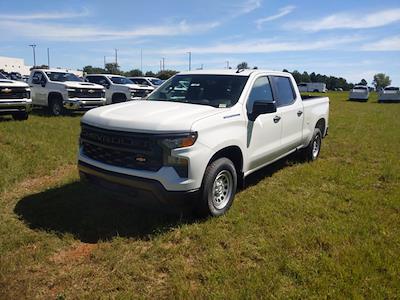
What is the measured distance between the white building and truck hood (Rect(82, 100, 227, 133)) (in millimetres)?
98801

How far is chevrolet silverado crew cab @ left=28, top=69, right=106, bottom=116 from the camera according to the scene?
46.1 ft

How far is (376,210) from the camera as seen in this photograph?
5.21m

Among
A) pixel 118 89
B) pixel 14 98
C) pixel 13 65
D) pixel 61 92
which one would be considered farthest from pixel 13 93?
pixel 13 65

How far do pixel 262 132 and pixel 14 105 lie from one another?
8746 mm

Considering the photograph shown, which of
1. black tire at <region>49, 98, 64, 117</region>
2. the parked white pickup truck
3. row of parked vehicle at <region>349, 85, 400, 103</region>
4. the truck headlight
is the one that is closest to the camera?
the truck headlight

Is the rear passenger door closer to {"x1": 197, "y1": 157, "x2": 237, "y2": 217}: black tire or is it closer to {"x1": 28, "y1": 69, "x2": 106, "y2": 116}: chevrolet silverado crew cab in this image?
{"x1": 197, "y1": 157, "x2": 237, "y2": 217}: black tire

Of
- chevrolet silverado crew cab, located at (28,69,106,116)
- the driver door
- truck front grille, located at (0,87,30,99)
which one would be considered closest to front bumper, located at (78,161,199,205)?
the driver door

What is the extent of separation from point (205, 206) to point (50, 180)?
3.02m

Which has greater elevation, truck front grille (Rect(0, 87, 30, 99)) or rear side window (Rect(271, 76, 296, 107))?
rear side window (Rect(271, 76, 296, 107))

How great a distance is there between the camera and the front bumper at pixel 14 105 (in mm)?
11211

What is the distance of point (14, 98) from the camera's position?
11492 millimetres

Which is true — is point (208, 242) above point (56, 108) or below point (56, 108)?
below

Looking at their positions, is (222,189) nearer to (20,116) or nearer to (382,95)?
(20,116)

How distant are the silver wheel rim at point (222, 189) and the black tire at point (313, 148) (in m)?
3.37
